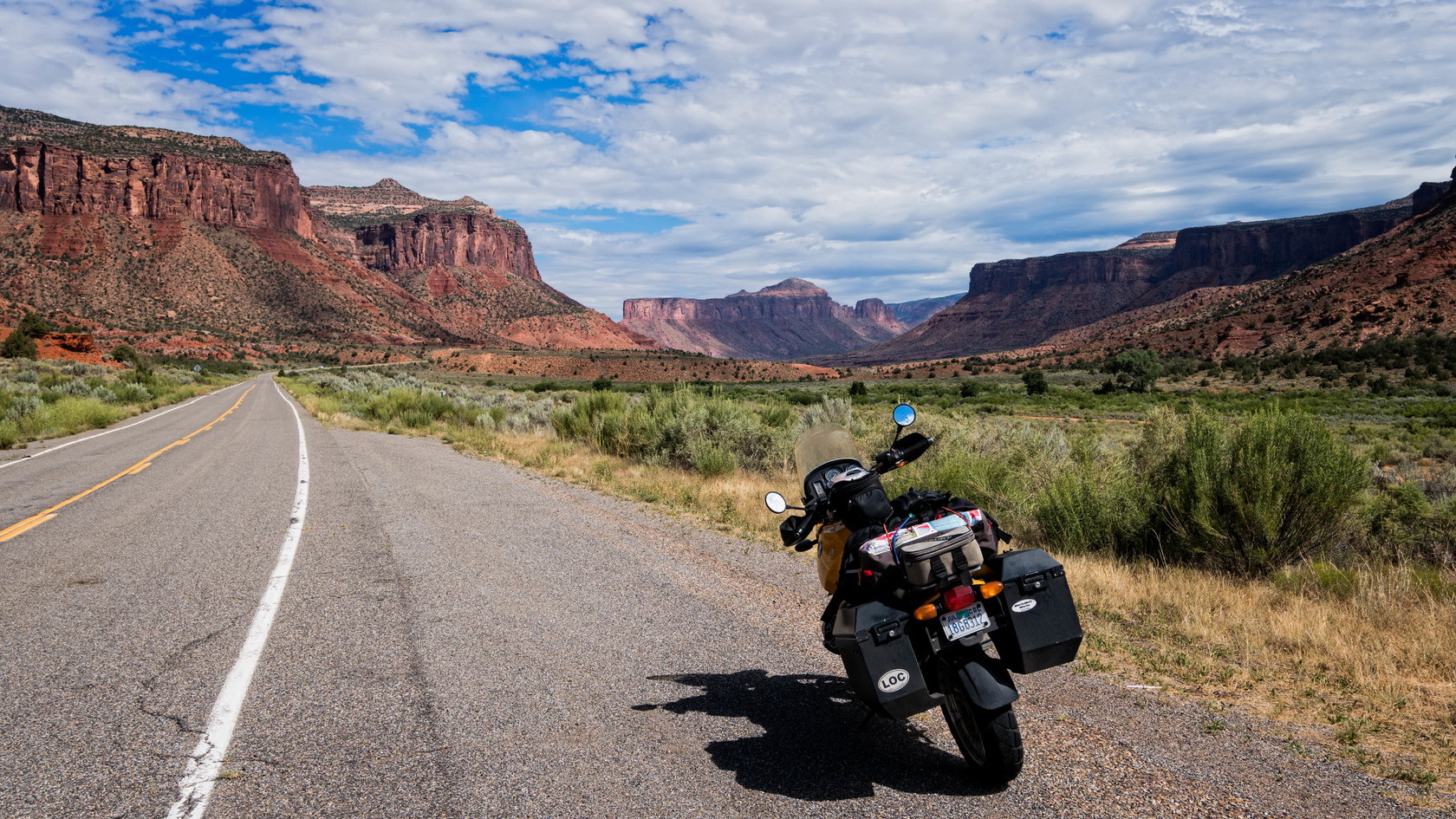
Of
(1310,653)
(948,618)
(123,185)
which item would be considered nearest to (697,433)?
(1310,653)

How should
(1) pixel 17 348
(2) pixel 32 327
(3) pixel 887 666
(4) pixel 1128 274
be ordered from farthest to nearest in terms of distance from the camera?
(4) pixel 1128 274 → (2) pixel 32 327 → (1) pixel 17 348 → (3) pixel 887 666

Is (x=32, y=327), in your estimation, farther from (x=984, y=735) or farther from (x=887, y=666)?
(x=984, y=735)

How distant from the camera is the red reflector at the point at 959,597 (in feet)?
10.3

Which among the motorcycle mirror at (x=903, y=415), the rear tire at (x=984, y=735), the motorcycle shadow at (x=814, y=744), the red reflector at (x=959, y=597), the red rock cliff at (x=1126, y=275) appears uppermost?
the red rock cliff at (x=1126, y=275)

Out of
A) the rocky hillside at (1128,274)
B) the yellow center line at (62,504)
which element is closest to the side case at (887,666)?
the yellow center line at (62,504)

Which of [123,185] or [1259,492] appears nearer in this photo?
[1259,492]

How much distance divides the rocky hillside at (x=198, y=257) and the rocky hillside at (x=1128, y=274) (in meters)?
85.3

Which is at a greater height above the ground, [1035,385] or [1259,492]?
[1259,492]

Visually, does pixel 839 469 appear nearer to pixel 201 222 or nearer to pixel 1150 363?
pixel 1150 363

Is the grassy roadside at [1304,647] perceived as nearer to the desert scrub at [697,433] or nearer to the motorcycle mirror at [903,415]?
the motorcycle mirror at [903,415]

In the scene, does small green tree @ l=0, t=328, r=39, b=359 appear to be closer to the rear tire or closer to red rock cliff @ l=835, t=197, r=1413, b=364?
the rear tire

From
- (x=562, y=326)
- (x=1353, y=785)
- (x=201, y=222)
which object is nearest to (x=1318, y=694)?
(x=1353, y=785)

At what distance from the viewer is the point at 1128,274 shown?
169375 mm

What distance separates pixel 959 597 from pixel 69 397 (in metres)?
32.1
